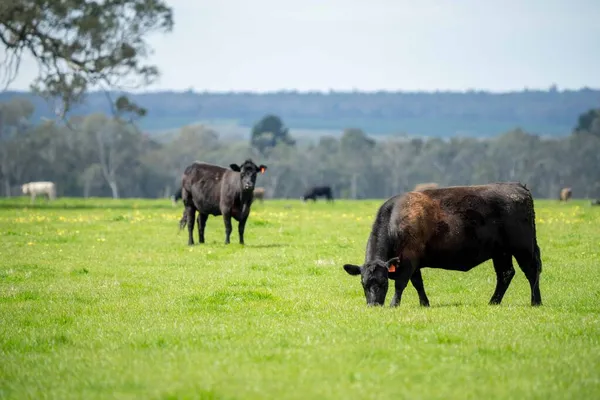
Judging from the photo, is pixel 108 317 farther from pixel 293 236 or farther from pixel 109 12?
pixel 109 12

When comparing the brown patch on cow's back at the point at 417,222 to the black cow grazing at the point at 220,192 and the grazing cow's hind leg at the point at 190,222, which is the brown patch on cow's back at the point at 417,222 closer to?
the black cow grazing at the point at 220,192

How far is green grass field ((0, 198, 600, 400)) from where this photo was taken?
31.1 feet

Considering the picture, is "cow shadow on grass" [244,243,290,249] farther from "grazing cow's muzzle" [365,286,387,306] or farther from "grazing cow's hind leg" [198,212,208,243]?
"grazing cow's muzzle" [365,286,387,306]

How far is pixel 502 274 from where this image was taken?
15.4 metres

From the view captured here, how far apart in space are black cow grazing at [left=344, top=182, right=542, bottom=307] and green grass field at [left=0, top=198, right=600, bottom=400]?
1.69 ft

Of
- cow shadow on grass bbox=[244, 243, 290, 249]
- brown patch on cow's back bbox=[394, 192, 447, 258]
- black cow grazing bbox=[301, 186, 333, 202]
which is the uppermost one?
brown patch on cow's back bbox=[394, 192, 447, 258]

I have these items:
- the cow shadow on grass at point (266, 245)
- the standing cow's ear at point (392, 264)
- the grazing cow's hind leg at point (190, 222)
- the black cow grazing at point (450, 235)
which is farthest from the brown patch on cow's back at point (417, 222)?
the grazing cow's hind leg at point (190, 222)

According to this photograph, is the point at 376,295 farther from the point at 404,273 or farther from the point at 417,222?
the point at 417,222

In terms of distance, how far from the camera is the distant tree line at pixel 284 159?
138 metres

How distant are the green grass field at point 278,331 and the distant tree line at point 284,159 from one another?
116176mm

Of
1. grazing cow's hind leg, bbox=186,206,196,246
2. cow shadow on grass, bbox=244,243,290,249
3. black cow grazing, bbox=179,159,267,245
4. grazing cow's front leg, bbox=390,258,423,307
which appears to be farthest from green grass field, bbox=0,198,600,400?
grazing cow's hind leg, bbox=186,206,196,246

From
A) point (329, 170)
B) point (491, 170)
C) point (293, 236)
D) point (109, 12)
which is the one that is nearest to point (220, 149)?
point (329, 170)

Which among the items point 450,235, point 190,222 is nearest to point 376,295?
point 450,235

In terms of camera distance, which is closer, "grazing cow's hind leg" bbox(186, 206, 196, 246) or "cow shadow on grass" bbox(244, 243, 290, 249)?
"cow shadow on grass" bbox(244, 243, 290, 249)
